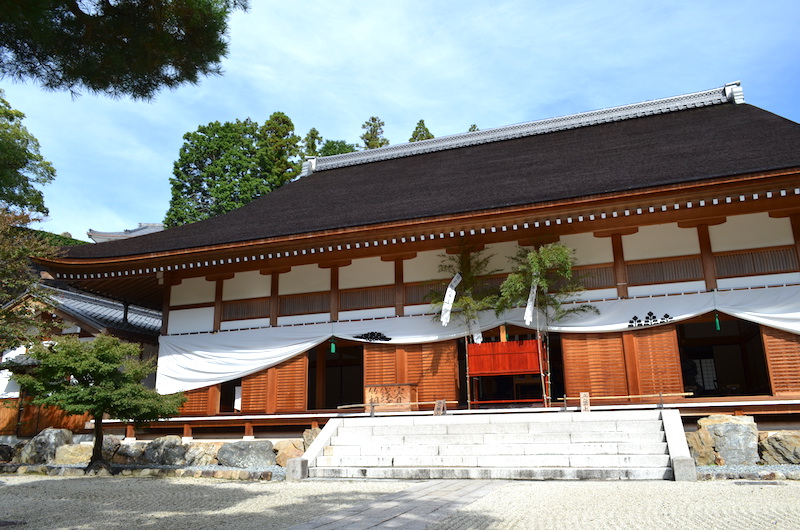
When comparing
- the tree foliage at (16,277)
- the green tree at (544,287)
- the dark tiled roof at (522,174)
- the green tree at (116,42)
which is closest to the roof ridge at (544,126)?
the dark tiled roof at (522,174)

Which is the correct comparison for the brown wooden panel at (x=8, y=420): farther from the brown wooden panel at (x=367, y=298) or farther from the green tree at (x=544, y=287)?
the green tree at (x=544, y=287)

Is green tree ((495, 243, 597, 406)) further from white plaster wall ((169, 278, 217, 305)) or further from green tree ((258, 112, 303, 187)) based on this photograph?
green tree ((258, 112, 303, 187))

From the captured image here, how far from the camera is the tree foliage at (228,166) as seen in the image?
26688 millimetres

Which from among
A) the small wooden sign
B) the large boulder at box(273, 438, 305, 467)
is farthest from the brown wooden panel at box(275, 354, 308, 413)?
the small wooden sign

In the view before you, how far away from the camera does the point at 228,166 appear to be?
90.6 feet

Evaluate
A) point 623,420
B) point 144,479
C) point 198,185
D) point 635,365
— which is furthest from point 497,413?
point 198,185

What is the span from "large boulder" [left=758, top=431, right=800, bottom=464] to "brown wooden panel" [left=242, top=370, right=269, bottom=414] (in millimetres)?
8755

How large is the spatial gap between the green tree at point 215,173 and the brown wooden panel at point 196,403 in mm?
14438

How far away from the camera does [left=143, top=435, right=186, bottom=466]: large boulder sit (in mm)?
11281

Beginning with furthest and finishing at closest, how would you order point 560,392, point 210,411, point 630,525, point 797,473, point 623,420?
point 560,392 → point 210,411 → point 623,420 → point 797,473 → point 630,525

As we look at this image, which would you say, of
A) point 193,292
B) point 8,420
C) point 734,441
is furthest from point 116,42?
point 8,420

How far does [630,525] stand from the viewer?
4746 mm

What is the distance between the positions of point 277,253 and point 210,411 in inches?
146

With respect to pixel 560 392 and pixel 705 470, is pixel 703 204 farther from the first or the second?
pixel 560 392
